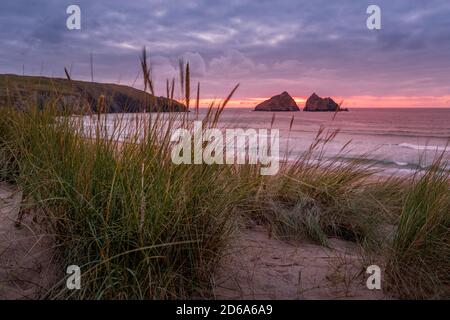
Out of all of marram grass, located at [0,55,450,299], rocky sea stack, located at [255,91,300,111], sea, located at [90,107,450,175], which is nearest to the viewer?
marram grass, located at [0,55,450,299]

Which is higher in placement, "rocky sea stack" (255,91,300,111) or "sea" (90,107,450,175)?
"rocky sea stack" (255,91,300,111)

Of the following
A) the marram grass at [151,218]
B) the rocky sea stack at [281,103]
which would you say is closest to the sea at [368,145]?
the marram grass at [151,218]

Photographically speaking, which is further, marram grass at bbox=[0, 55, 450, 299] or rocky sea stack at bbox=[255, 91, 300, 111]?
rocky sea stack at bbox=[255, 91, 300, 111]

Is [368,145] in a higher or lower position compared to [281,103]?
lower

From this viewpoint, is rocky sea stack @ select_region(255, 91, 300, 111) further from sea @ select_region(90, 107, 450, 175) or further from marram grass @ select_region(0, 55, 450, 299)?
marram grass @ select_region(0, 55, 450, 299)

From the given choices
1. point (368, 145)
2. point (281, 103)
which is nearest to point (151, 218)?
point (368, 145)

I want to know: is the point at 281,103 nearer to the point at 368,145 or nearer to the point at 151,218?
the point at 368,145

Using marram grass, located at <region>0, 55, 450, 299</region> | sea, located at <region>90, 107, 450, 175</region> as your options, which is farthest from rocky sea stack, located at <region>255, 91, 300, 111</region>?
marram grass, located at <region>0, 55, 450, 299</region>

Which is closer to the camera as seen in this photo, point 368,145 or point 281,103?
point 368,145

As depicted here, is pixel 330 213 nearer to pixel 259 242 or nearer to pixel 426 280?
pixel 259 242

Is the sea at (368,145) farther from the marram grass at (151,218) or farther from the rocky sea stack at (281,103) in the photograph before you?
the rocky sea stack at (281,103)

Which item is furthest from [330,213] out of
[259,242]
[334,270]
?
[334,270]
